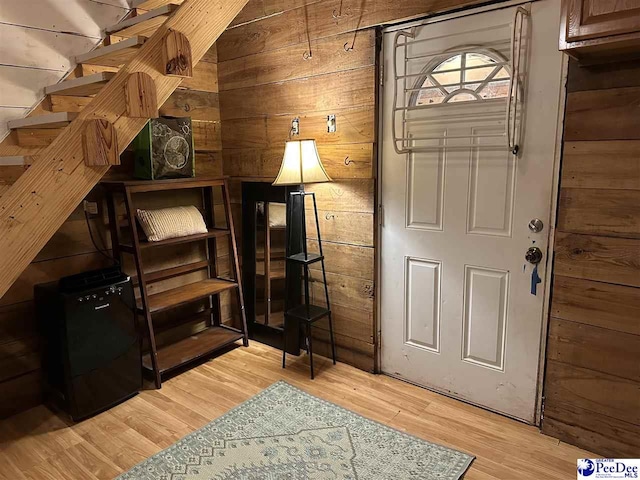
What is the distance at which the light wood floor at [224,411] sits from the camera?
2.04 m

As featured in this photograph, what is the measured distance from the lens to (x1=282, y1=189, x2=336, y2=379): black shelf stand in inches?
109

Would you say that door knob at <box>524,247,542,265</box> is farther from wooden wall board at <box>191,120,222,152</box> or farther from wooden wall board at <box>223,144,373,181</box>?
wooden wall board at <box>191,120,222,152</box>

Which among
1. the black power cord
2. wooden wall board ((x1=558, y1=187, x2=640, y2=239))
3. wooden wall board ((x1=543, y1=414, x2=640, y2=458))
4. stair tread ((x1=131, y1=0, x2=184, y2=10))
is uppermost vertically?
stair tread ((x1=131, y1=0, x2=184, y2=10))

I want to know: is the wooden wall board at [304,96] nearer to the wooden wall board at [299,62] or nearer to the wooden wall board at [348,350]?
the wooden wall board at [299,62]

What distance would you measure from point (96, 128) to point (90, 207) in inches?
44.5

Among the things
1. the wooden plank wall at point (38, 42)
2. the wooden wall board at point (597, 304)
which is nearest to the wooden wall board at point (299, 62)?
the wooden plank wall at point (38, 42)

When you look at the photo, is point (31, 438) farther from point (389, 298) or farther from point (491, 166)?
point (491, 166)

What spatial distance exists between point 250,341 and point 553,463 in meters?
2.08

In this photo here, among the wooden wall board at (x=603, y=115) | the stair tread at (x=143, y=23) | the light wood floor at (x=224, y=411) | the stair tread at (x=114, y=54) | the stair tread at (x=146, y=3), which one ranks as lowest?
the light wood floor at (x=224, y=411)

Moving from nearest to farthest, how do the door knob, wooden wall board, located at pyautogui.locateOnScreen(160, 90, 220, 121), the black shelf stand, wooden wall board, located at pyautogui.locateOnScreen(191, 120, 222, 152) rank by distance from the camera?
the door knob → the black shelf stand → wooden wall board, located at pyautogui.locateOnScreen(160, 90, 220, 121) → wooden wall board, located at pyautogui.locateOnScreen(191, 120, 222, 152)

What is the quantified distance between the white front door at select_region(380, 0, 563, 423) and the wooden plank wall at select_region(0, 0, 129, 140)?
65.1 inches

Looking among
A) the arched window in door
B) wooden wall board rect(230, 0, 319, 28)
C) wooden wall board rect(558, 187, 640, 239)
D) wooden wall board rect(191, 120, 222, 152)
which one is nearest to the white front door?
the arched window in door

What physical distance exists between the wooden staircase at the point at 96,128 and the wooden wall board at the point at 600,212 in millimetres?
1751

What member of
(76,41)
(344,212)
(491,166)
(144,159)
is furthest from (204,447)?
(76,41)
